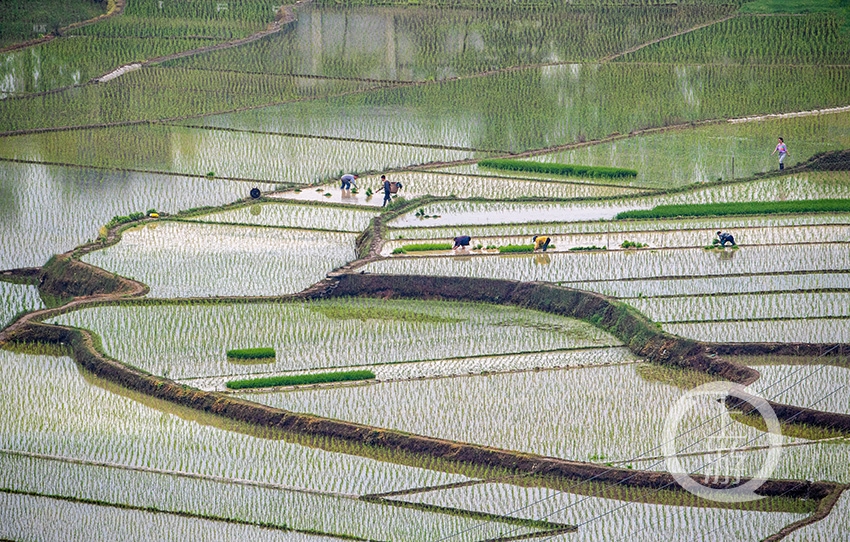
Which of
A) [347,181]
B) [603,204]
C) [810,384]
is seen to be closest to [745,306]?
[810,384]

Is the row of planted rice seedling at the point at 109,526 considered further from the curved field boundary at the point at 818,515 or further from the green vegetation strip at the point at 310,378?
the curved field boundary at the point at 818,515

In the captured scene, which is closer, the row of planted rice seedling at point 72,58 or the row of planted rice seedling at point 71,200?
the row of planted rice seedling at point 71,200

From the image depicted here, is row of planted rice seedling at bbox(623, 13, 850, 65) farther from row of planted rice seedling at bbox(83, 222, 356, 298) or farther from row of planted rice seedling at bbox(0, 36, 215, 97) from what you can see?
row of planted rice seedling at bbox(83, 222, 356, 298)

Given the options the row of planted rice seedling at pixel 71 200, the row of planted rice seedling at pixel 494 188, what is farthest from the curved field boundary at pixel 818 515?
the row of planted rice seedling at pixel 71 200

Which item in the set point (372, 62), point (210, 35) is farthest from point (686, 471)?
point (210, 35)

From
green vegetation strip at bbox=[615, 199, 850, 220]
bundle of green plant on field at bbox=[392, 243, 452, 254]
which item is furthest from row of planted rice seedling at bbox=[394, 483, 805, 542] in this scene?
green vegetation strip at bbox=[615, 199, 850, 220]

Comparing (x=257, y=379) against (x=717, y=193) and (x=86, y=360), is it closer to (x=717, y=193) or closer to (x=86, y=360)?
(x=86, y=360)

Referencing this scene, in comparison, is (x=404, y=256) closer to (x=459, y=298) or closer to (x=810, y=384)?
(x=459, y=298)
